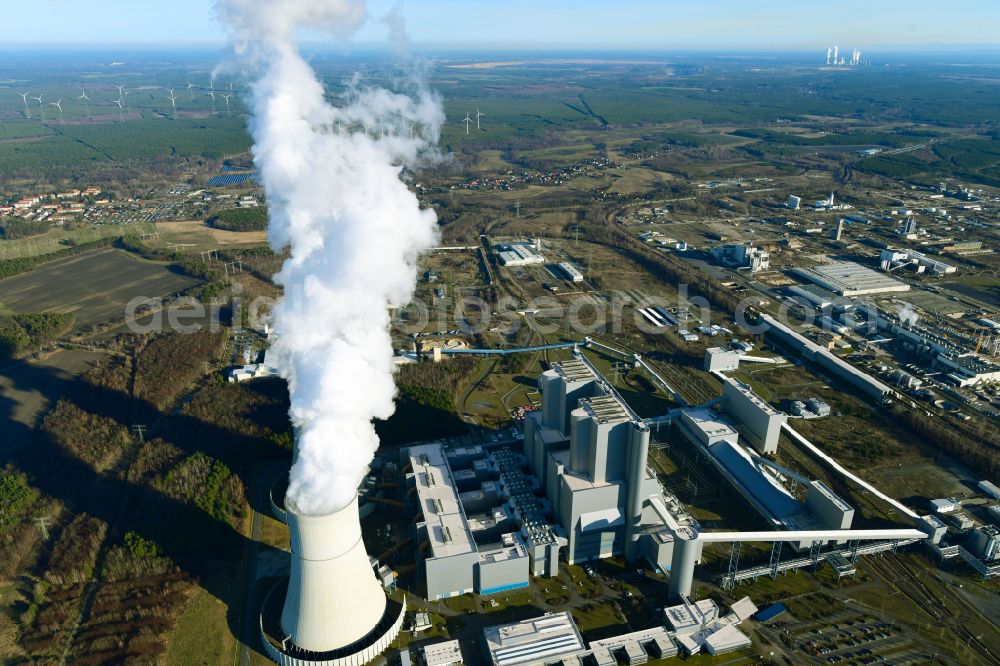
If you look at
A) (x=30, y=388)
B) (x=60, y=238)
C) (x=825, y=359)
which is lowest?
(x=30, y=388)

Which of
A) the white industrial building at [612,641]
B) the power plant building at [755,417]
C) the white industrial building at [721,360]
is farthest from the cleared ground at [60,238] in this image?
the white industrial building at [612,641]

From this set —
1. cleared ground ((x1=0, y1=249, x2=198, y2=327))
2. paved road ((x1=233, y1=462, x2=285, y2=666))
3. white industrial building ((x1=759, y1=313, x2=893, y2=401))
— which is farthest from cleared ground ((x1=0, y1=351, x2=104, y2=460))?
white industrial building ((x1=759, y1=313, x2=893, y2=401))

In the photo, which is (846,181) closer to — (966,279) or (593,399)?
(966,279)

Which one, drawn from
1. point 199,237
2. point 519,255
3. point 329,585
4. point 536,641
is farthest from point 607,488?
point 199,237

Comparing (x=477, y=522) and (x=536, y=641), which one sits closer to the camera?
(x=536, y=641)

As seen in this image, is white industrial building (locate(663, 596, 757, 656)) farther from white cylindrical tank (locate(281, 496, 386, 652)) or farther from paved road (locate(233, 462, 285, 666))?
paved road (locate(233, 462, 285, 666))

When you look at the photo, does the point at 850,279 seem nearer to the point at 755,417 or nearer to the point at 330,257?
the point at 755,417
